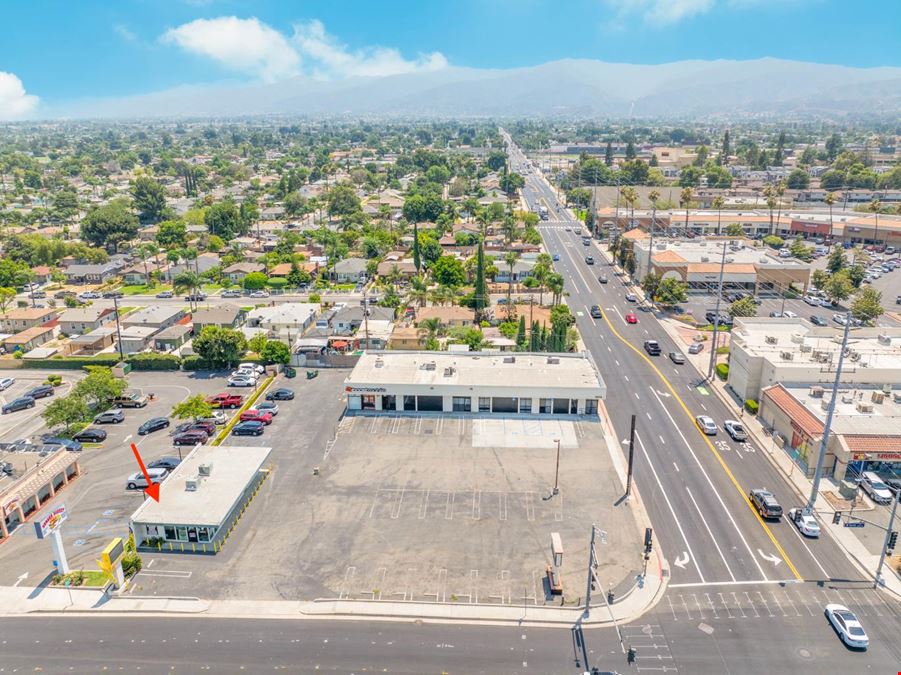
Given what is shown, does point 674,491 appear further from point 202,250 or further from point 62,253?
point 62,253

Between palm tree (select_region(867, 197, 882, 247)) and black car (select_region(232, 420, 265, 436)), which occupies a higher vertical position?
palm tree (select_region(867, 197, 882, 247))

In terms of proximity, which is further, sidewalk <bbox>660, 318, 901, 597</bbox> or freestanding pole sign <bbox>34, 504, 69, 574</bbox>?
sidewalk <bbox>660, 318, 901, 597</bbox>

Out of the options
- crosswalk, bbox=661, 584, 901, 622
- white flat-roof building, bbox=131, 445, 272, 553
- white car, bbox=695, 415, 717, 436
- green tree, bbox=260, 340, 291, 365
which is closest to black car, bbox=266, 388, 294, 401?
green tree, bbox=260, 340, 291, 365

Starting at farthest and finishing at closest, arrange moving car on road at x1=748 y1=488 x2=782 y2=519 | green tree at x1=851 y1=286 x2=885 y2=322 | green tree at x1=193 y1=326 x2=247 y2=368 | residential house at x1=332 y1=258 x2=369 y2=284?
residential house at x1=332 y1=258 x2=369 y2=284
green tree at x1=851 y1=286 x2=885 y2=322
green tree at x1=193 y1=326 x2=247 y2=368
moving car on road at x1=748 y1=488 x2=782 y2=519

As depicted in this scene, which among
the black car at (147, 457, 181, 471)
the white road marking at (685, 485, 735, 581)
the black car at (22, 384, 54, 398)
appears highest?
the black car at (147, 457, 181, 471)

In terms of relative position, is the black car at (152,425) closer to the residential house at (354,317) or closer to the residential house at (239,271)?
the residential house at (354,317)

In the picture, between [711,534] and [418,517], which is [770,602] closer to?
[711,534]

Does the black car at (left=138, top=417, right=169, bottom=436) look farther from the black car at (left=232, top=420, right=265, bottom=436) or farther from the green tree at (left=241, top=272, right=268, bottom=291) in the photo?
the green tree at (left=241, top=272, right=268, bottom=291)

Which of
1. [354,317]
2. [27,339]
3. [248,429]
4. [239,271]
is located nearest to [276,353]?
[248,429]
